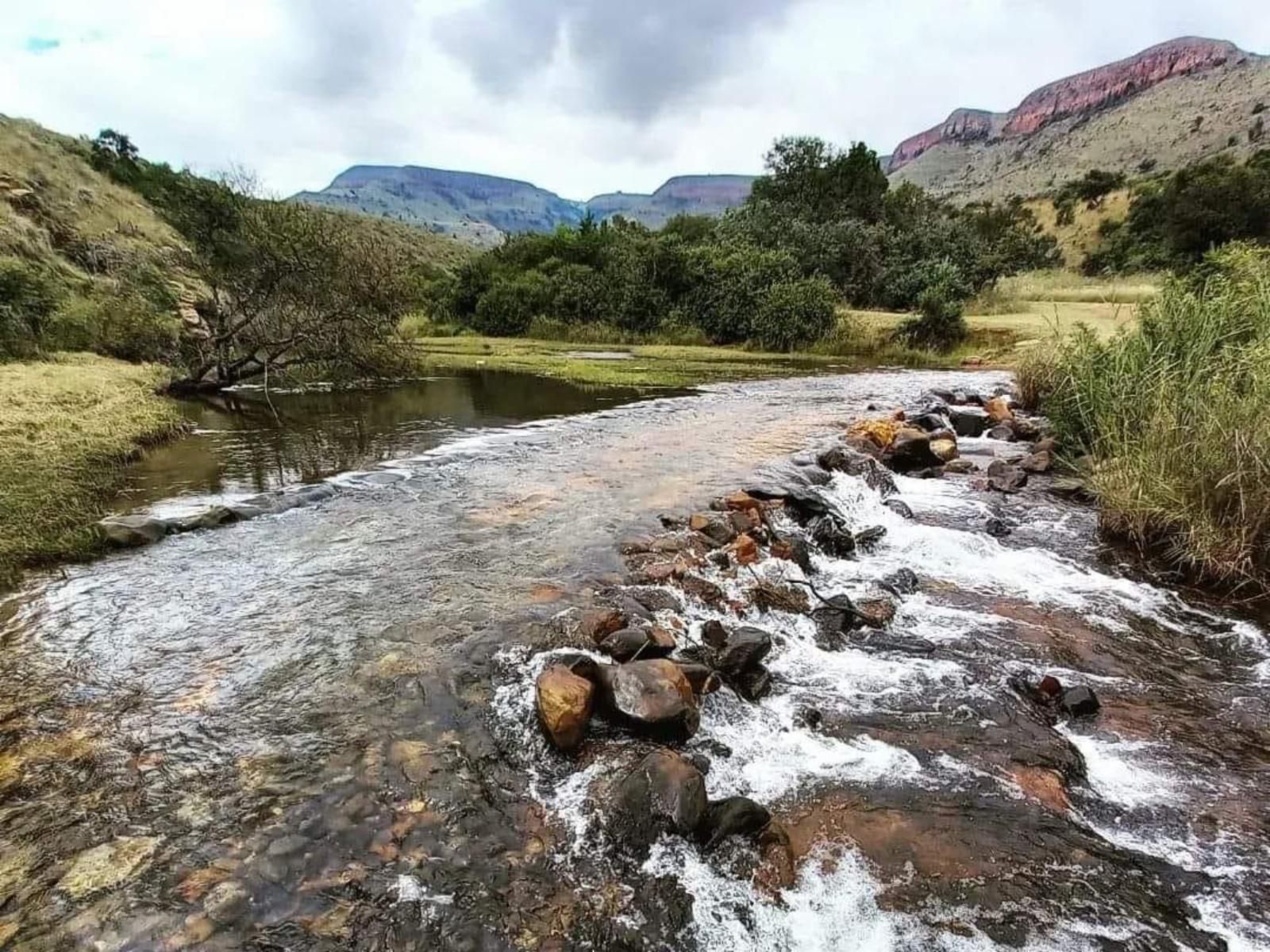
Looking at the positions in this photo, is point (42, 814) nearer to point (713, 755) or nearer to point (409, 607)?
point (409, 607)

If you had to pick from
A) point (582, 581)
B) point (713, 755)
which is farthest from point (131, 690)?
point (713, 755)

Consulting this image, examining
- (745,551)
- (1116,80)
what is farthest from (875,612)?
(1116,80)

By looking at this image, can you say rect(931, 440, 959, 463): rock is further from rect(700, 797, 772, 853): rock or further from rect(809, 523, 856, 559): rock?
rect(700, 797, 772, 853): rock

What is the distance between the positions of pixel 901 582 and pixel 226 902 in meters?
6.46

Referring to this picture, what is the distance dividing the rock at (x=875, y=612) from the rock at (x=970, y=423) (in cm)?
963

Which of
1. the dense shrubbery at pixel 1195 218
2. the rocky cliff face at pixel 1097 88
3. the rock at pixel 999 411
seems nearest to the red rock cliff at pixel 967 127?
the rocky cliff face at pixel 1097 88

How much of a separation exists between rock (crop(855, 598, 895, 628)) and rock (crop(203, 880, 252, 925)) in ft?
16.8

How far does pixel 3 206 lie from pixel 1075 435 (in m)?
40.4

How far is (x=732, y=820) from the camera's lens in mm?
3756

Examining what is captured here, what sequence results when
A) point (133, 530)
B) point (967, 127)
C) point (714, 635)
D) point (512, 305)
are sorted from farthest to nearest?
point (967, 127)
point (512, 305)
point (133, 530)
point (714, 635)

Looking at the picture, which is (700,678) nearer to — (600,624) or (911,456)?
(600,624)

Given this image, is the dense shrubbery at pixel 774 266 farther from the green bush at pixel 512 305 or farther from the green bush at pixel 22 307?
the green bush at pixel 22 307

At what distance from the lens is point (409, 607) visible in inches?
250

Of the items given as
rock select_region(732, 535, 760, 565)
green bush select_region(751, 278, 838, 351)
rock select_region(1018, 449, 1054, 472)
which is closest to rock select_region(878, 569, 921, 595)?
rock select_region(732, 535, 760, 565)
